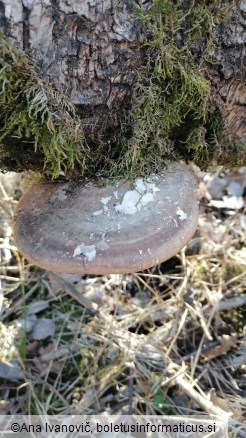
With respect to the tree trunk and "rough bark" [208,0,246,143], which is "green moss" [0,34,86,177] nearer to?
the tree trunk

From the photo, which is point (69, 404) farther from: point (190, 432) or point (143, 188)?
point (143, 188)

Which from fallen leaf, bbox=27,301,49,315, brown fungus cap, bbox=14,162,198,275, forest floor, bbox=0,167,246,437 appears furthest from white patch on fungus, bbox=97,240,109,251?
fallen leaf, bbox=27,301,49,315

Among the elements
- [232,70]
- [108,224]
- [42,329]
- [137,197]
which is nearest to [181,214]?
[137,197]

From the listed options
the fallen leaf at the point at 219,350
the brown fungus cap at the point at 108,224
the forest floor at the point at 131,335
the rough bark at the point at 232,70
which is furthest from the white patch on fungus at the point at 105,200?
the fallen leaf at the point at 219,350

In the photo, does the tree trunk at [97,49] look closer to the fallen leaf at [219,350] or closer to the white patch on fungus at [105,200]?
the white patch on fungus at [105,200]

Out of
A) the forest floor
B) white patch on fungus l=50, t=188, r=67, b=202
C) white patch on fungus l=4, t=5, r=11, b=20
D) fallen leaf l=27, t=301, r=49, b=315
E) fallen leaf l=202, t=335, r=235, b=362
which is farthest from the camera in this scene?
fallen leaf l=27, t=301, r=49, b=315

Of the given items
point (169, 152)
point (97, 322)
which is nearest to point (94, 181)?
point (169, 152)

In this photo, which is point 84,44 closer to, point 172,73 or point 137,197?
point 172,73
